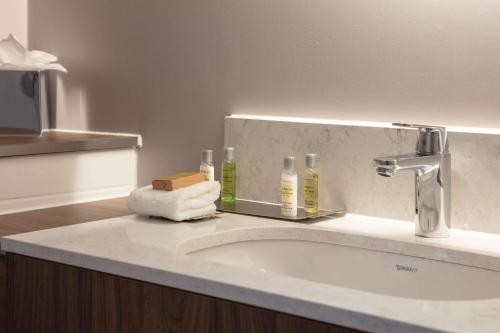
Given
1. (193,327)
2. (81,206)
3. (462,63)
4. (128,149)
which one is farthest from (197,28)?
(193,327)

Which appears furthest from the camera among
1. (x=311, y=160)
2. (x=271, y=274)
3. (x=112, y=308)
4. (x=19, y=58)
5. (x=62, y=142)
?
(x=19, y=58)

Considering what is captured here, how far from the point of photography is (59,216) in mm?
1907

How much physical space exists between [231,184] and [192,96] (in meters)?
0.30

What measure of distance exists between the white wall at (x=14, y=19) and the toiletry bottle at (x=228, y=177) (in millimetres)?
901

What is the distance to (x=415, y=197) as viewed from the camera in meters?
1.64

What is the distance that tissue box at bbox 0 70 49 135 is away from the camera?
217 centimetres

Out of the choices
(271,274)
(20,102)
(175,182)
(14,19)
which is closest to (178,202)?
(175,182)

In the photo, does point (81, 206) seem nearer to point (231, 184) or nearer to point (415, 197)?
point (231, 184)

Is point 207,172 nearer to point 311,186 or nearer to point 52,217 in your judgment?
point 311,186

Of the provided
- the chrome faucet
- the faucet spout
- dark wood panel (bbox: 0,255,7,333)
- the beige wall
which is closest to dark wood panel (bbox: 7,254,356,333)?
dark wood panel (bbox: 0,255,7,333)

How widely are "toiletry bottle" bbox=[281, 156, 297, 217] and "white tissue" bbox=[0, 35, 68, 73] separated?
81cm

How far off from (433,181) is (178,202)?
52 cm

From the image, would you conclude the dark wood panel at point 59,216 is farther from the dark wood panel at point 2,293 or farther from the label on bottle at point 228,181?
the label on bottle at point 228,181

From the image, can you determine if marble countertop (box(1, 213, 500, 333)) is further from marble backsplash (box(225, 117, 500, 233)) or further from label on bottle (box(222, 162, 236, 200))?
label on bottle (box(222, 162, 236, 200))
